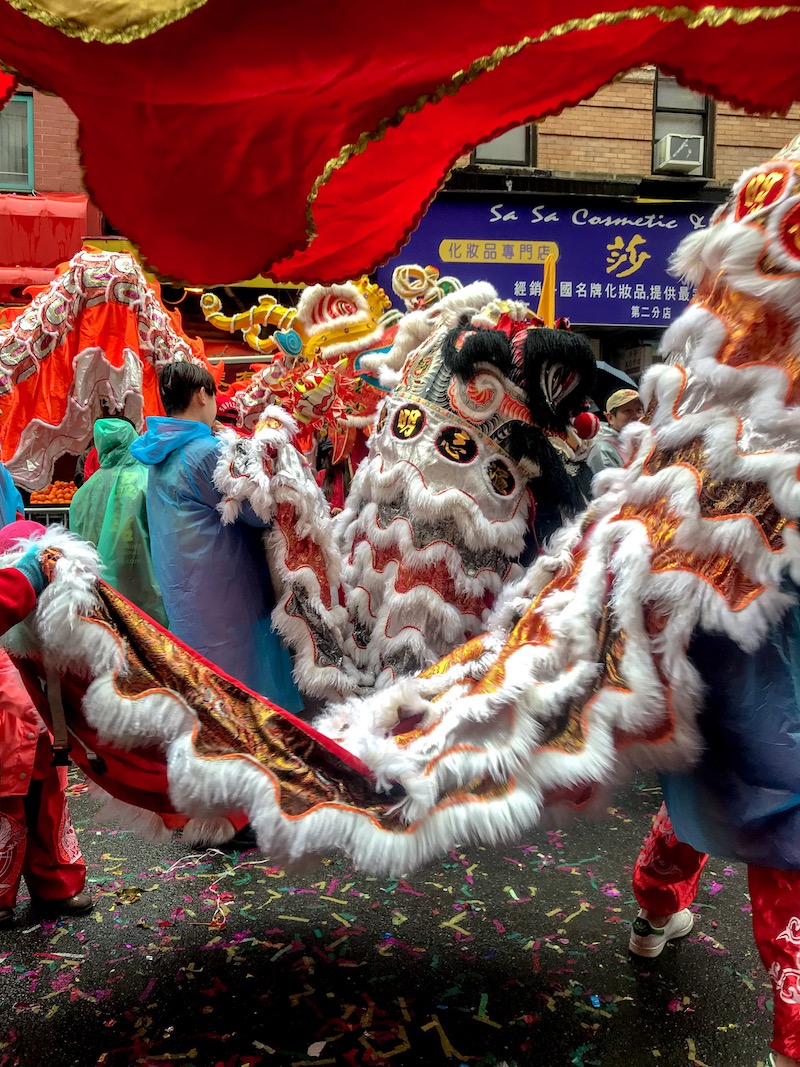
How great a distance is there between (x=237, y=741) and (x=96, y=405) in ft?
9.61

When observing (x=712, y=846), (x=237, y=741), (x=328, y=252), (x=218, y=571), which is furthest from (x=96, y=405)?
(x=712, y=846)

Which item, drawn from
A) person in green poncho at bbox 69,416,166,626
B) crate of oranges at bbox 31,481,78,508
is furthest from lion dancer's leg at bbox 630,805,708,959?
crate of oranges at bbox 31,481,78,508

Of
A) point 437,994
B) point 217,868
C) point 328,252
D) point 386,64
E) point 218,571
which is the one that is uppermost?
point 386,64

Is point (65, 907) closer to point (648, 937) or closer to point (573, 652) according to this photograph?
point (648, 937)

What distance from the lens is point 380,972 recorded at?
7.25ft

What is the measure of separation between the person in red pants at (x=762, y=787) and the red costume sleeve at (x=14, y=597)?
123cm

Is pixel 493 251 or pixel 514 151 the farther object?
pixel 514 151

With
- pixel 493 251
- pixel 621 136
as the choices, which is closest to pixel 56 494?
pixel 493 251

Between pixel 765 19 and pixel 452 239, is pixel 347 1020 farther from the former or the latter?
pixel 452 239

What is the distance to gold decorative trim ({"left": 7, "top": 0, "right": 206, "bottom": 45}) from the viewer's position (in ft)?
3.71

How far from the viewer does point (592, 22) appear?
1.20 m

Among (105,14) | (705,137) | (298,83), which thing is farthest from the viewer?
(705,137)

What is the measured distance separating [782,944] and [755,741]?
0.36 m

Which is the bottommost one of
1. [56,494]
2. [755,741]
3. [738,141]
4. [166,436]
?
[56,494]
